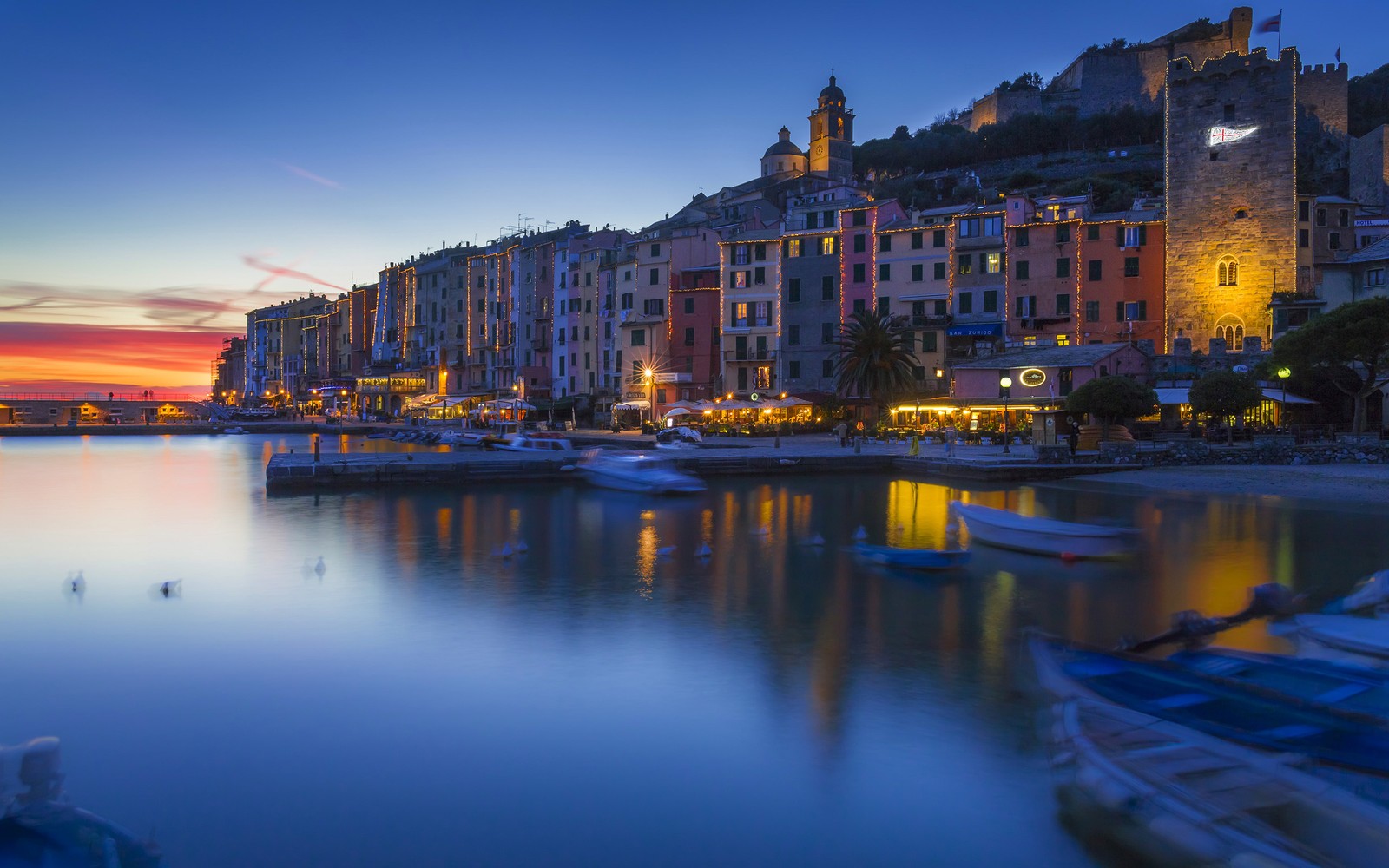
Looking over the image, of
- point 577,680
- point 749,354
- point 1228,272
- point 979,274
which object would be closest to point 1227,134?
point 1228,272

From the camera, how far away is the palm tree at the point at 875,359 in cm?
5034

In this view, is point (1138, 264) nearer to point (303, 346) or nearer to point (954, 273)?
point (954, 273)

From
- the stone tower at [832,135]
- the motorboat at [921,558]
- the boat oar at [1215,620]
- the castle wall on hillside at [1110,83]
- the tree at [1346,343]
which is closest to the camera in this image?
the boat oar at [1215,620]

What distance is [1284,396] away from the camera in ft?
125

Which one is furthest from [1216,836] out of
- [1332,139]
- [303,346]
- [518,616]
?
[303,346]

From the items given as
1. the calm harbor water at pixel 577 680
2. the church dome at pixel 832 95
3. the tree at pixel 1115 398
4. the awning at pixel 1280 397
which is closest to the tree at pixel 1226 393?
the tree at pixel 1115 398

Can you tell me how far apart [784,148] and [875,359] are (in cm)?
7412

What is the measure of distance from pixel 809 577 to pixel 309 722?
11.3 m

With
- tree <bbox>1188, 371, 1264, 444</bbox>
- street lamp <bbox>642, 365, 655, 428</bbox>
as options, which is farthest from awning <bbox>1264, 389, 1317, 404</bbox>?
Result: street lamp <bbox>642, 365, 655, 428</bbox>

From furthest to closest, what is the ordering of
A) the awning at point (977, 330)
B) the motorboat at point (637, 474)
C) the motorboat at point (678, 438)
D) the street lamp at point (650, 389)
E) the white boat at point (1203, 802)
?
the street lamp at point (650, 389) → the awning at point (977, 330) → the motorboat at point (678, 438) → the motorboat at point (637, 474) → the white boat at point (1203, 802)

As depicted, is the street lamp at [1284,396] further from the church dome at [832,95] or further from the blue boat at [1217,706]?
the church dome at [832,95]

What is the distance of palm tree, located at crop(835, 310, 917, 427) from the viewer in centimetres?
5034

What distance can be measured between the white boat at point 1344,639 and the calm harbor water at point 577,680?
2478mm

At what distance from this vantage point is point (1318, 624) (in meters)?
11.3
